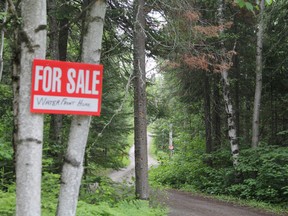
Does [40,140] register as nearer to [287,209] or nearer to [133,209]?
[133,209]

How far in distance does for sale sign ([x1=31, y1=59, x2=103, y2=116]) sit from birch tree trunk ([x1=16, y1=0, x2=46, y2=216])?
55 mm

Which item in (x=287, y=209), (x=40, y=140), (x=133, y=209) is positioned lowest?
(x=287, y=209)

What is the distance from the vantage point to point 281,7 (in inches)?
499

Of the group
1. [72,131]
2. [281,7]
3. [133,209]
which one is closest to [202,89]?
[281,7]

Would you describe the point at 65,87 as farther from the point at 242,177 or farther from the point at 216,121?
the point at 216,121

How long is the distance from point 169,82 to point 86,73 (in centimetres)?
1744

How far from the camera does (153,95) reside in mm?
9828

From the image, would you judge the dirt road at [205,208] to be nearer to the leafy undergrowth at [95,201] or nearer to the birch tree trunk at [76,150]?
the leafy undergrowth at [95,201]

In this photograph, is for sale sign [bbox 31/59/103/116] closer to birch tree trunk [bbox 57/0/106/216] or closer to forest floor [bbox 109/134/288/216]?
birch tree trunk [bbox 57/0/106/216]

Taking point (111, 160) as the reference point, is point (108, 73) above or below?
above

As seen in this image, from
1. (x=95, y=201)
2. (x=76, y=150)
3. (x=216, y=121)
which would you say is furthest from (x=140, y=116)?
(x=216, y=121)

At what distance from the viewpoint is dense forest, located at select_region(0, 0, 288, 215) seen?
8.55 feet

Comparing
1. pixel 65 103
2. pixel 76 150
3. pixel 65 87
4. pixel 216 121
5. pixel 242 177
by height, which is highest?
pixel 216 121

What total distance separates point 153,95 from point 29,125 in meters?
7.71
